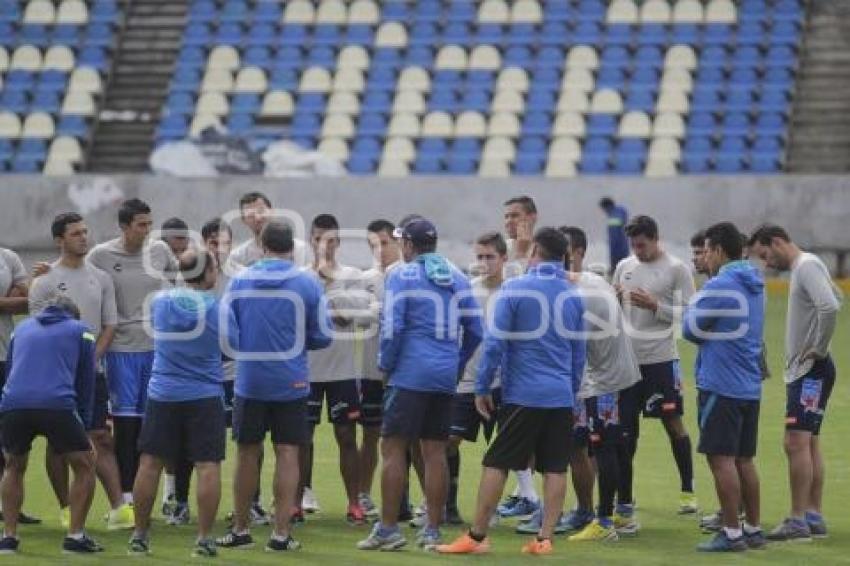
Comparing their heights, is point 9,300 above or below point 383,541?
above

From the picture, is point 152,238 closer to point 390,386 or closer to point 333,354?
point 333,354

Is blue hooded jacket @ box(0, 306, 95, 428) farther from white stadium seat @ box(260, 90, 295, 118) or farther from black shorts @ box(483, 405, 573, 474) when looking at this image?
white stadium seat @ box(260, 90, 295, 118)

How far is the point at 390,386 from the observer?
38.5 feet

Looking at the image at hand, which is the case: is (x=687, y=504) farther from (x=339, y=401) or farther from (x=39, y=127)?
A: (x=39, y=127)

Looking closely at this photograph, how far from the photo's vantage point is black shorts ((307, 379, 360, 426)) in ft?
43.0

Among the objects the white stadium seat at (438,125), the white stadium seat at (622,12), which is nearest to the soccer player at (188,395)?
the white stadium seat at (438,125)

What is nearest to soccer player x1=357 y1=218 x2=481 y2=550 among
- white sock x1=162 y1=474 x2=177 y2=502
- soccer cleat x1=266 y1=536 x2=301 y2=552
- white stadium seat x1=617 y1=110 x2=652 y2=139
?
soccer cleat x1=266 y1=536 x2=301 y2=552

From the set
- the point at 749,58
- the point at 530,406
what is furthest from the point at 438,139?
the point at 530,406

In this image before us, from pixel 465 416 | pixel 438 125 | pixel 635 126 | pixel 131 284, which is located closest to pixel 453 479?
pixel 465 416

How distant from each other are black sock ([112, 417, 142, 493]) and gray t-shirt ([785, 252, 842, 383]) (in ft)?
14.1

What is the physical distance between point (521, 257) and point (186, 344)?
2850mm

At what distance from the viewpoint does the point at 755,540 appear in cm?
1157

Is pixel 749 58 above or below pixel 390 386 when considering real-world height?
above

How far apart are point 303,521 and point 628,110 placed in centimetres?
2012
